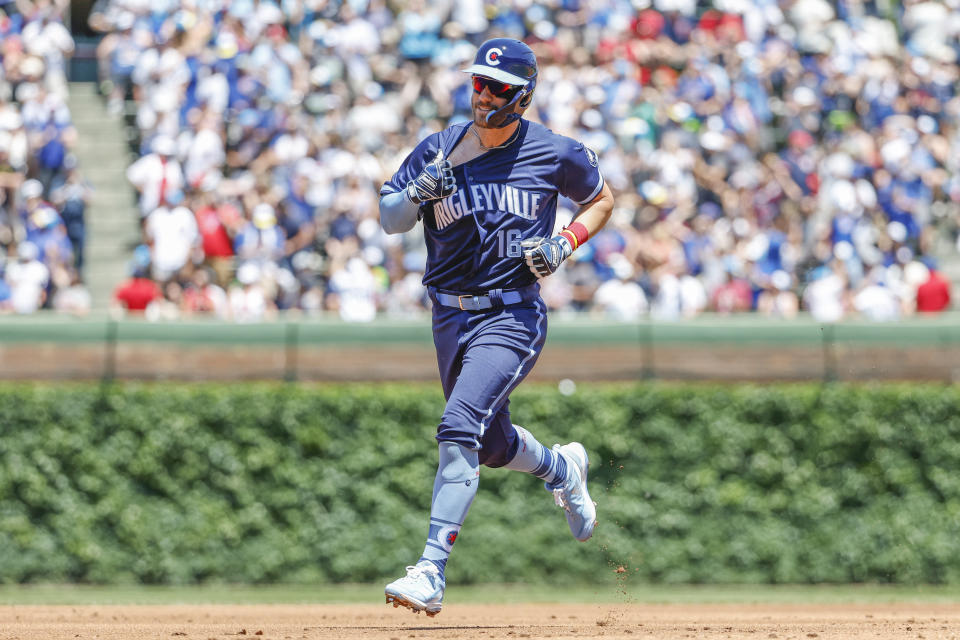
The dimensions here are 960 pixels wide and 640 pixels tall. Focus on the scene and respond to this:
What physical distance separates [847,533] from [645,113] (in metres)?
5.31

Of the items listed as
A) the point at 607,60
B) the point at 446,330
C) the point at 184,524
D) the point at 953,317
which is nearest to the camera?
the point at 446,330

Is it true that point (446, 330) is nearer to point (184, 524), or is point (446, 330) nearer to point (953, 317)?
point (184, 524)

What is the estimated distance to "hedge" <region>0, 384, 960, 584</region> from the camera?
11188 mm

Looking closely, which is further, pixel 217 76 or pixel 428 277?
pixel 217 76

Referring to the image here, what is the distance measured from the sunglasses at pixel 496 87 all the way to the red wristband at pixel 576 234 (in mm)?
670

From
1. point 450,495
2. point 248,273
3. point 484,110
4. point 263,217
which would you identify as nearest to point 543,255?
point 484,110

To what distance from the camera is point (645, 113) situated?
48.7 ft

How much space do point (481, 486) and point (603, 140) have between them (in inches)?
185

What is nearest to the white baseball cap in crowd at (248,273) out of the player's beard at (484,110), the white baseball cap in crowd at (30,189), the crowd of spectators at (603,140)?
the crowd of spectators at (603,140)

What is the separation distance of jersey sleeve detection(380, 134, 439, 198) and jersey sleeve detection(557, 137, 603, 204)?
593mm

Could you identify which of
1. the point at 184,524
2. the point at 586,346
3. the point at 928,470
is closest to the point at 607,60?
the point at 586,346

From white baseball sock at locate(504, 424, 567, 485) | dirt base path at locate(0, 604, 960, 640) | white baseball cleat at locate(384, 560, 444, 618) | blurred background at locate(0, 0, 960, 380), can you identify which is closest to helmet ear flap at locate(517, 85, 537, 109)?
white baseball sock at locate(504, 424, 567, 485)

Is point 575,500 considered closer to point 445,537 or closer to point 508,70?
point 445,537

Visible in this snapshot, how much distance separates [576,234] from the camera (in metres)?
6.49
